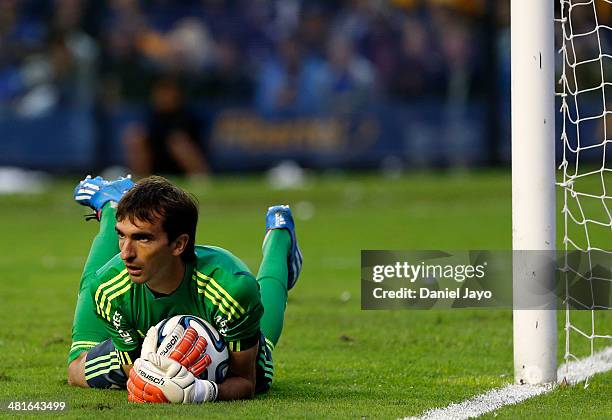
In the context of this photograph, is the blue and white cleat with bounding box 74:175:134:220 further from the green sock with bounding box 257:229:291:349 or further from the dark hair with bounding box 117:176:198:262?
the dark hair with bounding box 117:176:198:262

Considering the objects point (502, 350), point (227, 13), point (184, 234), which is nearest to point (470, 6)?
point (227, 13)

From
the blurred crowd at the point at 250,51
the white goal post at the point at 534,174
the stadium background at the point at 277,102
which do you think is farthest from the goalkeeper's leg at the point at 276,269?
the blurred crowd at the point at 250,51

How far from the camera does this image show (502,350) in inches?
305

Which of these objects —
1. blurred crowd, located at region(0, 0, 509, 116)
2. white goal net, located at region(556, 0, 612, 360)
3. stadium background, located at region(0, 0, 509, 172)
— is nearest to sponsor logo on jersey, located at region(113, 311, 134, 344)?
white goal net, located at region(556, 0, 612, 360)

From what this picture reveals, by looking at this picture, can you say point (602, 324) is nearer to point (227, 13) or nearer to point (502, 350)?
point (502, 350)

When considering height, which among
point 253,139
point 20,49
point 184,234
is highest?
point 20,49

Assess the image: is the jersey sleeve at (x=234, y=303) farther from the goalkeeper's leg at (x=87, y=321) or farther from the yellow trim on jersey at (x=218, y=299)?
the goalkeeper's leg at (x=87, y=321)

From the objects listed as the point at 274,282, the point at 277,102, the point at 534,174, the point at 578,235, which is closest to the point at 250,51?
the point at 277,102

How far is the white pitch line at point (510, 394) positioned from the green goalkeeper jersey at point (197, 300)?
32.9 inches

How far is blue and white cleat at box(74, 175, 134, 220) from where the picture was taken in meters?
6.89

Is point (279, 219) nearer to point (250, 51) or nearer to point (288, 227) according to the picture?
point (288, 227)

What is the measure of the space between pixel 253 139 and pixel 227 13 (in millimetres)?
2393

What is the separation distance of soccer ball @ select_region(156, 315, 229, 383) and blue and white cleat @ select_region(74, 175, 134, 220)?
134 cm

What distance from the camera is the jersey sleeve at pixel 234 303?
5613 mm
